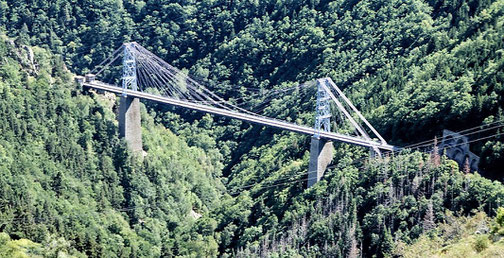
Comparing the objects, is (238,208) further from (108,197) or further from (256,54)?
(256,54)

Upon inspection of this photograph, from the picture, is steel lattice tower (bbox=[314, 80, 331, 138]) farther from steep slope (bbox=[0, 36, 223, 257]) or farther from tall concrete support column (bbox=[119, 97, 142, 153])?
tall concrete support column (bbox=[119, 97, 142, 153])

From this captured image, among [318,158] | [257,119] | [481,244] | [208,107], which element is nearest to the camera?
[481,244]

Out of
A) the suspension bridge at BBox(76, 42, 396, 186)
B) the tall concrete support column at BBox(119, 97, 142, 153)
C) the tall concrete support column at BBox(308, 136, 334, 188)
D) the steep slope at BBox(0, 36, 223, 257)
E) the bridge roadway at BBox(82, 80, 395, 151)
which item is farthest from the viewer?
the tall concrete support column at BBox(119, 97, 142, 153)

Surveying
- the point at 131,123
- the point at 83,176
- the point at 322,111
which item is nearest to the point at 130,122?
the point at 131,123

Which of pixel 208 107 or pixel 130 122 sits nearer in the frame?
pixel 208 107

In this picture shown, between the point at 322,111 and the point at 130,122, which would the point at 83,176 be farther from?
the point at 322,111

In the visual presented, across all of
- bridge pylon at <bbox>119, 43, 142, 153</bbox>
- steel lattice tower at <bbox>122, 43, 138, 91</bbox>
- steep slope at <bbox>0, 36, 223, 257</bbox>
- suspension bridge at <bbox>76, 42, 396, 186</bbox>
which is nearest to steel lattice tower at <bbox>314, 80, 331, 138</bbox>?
suspension bridge at <bbox>76, 42, 396, 186</bbox>

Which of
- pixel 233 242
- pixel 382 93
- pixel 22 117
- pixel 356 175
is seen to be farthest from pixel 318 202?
pixel 22 117
